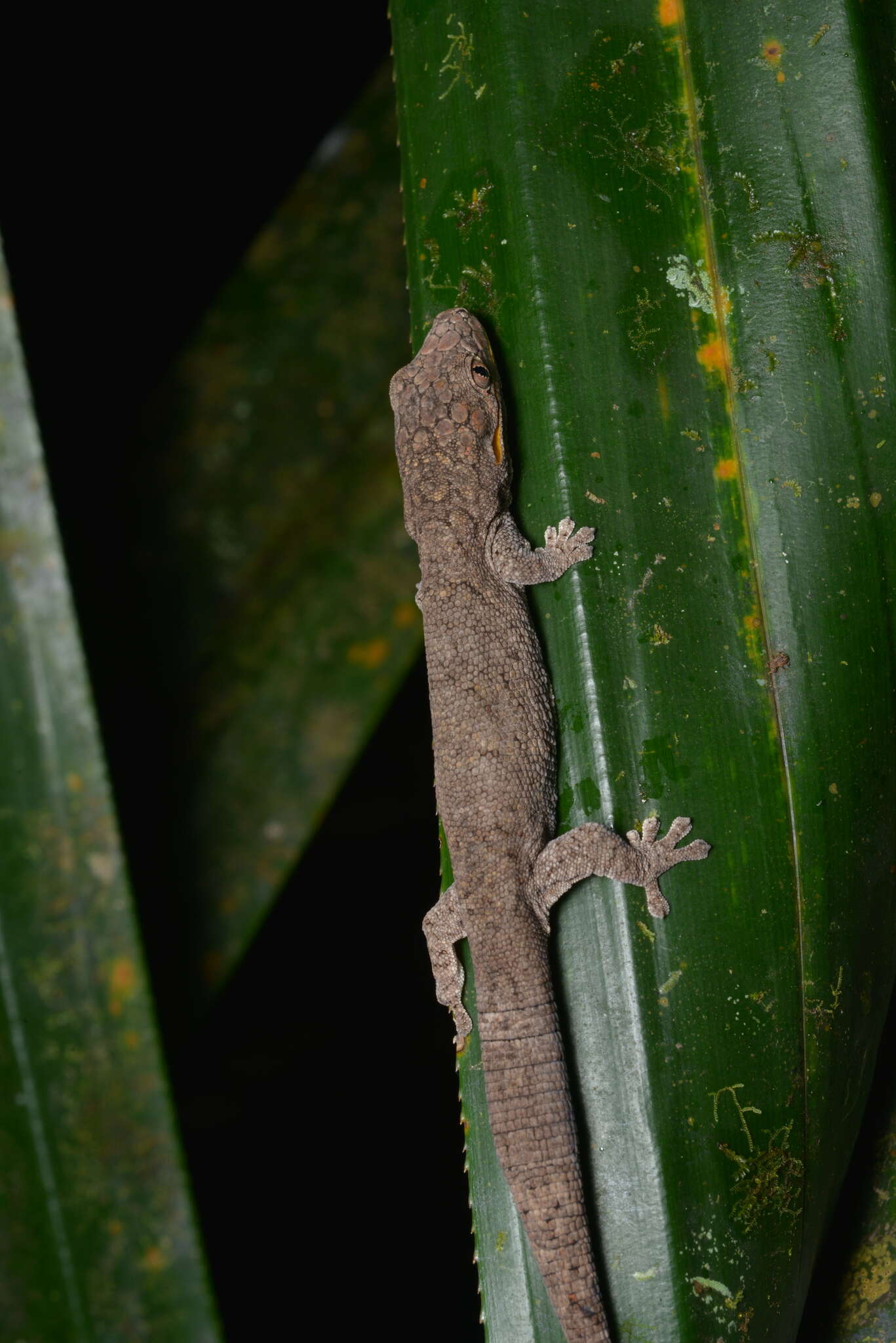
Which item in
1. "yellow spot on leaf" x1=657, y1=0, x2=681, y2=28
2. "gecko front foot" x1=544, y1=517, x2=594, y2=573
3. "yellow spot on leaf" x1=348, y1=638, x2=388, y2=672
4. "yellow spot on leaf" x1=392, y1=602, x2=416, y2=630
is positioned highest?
"yellow spot on leaf" x1=657, y1=0, x2=681, y2=28

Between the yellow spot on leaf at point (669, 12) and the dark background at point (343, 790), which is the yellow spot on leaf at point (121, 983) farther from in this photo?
the yellow spot on leaf at point (669, 12)

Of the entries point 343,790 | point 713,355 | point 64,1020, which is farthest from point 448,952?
point 343,790

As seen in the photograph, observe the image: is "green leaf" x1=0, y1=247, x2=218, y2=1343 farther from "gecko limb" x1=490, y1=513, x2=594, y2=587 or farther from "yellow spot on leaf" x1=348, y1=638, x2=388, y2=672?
"yellow spot on leaf" x1=348, y1=638, x2=388, y2=672

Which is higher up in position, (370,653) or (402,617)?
(402,617)

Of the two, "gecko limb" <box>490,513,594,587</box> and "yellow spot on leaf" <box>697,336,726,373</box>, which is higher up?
"yellow spot on leaf" <box>697,336,726,373</box>

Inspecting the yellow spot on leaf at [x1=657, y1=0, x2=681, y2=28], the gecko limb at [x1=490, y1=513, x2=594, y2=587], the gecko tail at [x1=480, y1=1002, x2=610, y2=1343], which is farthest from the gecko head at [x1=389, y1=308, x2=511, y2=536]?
the gecko tail at [x1=480, y1=1002, x2=610, y2=1343]

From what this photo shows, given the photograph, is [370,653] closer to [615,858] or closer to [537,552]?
[537,552]
